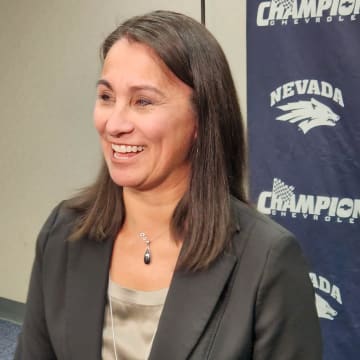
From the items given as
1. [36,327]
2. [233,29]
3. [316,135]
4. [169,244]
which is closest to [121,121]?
[169,244]

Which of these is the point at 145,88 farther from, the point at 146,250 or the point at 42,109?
the point at 42,109

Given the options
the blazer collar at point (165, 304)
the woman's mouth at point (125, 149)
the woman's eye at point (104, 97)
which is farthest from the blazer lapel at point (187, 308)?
the woman's eye at point (104, 97)

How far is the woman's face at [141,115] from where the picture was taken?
1.07 m

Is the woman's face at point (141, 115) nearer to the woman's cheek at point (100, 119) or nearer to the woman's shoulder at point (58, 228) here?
the woman's cheek at point (100, 119)

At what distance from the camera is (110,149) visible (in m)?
1.14

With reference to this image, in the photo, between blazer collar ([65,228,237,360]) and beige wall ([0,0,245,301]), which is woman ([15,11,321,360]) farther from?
beige wall ([0,0,245,301])

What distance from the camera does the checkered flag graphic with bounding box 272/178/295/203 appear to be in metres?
2.50

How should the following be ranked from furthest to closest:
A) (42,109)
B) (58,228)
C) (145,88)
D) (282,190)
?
1. (42,109)
2. (282,190)
3. (58,228)
4. (145,88)

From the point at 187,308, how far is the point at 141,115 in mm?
409

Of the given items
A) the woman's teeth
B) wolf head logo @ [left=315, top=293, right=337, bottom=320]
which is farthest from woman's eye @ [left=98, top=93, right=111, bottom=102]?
wolf head logo @ [left=315, top=293, right=337, bottom=320]

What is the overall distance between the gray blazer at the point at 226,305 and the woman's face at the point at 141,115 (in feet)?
0.71

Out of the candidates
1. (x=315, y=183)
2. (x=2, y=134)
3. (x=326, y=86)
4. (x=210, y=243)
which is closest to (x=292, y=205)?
(x=315, y=183)

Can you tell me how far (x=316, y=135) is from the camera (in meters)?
2.41

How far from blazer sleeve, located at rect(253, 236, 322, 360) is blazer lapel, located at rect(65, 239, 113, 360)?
350 millimetres
